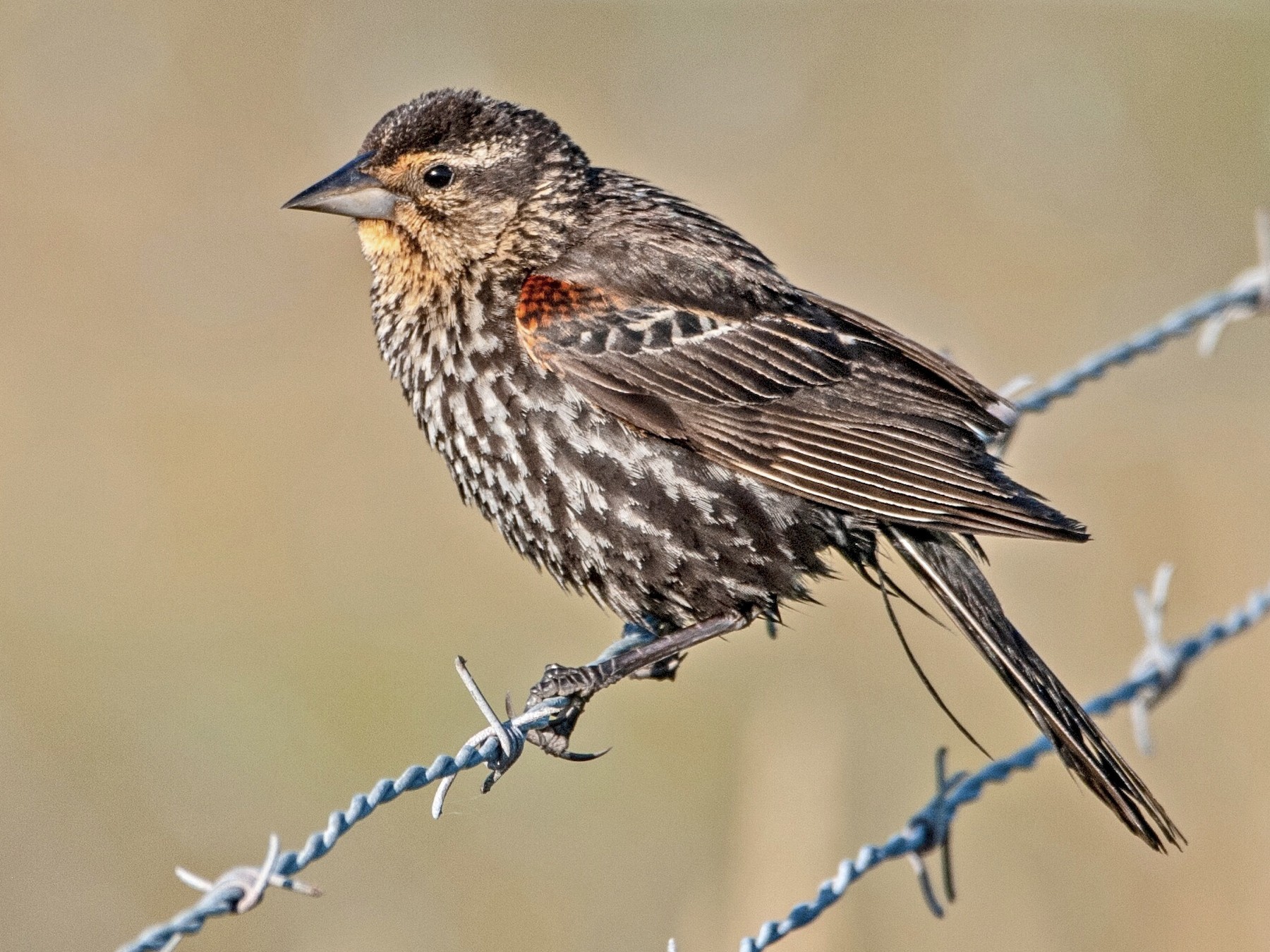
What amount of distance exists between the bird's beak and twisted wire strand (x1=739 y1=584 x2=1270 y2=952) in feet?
6.34

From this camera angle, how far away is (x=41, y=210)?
32.4ft

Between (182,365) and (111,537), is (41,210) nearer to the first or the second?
(182,365)

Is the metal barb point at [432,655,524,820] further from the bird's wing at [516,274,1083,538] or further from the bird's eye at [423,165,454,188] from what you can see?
the bird's eye at [423,165,454,188]

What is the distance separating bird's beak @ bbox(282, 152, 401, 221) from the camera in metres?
4.29

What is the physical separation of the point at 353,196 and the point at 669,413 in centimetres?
97

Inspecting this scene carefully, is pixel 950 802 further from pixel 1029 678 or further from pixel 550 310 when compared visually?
pixel 550 310

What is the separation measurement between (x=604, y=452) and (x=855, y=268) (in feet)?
20.5

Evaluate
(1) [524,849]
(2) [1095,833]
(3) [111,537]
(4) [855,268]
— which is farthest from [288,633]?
(4) [855,268]

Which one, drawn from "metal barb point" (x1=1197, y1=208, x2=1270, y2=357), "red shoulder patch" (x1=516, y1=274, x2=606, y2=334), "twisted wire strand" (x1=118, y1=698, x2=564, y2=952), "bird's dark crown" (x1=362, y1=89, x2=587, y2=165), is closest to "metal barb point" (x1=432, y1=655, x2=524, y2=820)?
"twisted wire strand" (x1=118, y1=698, x2=564, y2=952)

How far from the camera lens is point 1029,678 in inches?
152

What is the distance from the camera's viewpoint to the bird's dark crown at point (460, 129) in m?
4.36

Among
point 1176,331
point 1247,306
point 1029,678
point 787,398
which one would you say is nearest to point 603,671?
point 787,398

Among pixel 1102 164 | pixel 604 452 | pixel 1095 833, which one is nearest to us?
pixel 604 452

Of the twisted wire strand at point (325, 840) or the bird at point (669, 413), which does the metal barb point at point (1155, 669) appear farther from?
the twisted wire strand at point (325, 840)
